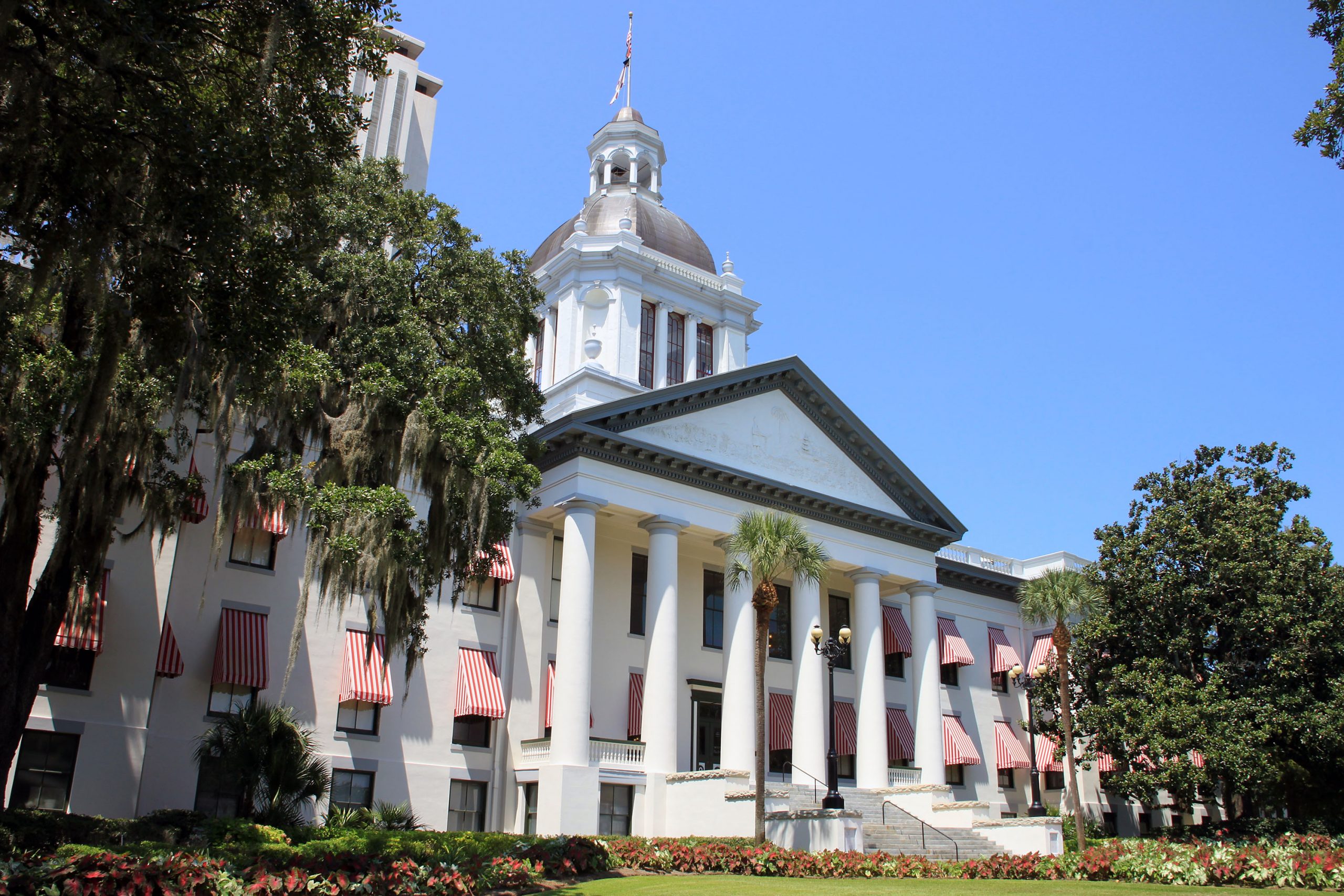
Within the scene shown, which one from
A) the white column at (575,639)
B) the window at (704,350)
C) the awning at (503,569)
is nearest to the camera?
the white column at (575,639)

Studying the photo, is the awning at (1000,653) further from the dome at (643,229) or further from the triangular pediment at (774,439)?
the dome at (643,229)

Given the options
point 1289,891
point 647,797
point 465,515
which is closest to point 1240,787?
point 1289,891

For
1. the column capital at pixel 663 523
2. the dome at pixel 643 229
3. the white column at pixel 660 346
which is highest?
the dome at pixel 643 229

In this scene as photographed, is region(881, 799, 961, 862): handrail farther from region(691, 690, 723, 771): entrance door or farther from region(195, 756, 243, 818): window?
region(195, 756, 243, 818): window

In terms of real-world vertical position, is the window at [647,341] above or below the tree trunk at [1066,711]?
above

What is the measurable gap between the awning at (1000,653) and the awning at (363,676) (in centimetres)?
2468

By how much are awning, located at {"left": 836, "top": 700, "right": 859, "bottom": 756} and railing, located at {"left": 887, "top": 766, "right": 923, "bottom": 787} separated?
1377 millimetres

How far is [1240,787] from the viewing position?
30609 millimetres

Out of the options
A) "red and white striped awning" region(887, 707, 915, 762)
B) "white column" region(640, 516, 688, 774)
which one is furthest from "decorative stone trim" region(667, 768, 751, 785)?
"red and white striped awning" region(887, 707, 915, 762)

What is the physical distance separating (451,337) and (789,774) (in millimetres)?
18582

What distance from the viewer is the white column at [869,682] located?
109ft

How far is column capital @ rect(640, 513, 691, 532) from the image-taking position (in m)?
31.2

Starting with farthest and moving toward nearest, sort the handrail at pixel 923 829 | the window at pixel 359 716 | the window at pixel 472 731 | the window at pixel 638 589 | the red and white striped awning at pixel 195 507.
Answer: the window at pixel 638 589 < the window at pixel 472 731 < the handrail at pixel 923 829 < the window at pixel 359 716 < the red and white striped awning at pixel 195 507

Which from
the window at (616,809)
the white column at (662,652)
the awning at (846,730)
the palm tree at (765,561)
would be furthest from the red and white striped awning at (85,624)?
the awning at (846,730)
